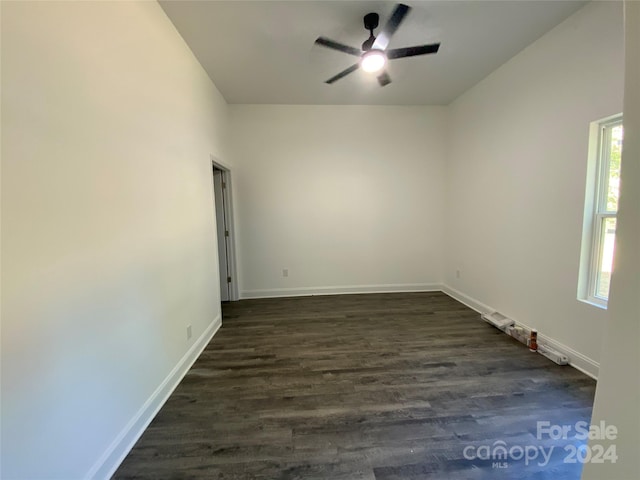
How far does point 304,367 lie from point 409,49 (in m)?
2.86

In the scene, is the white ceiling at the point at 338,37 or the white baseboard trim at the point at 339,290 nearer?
the white ceiling at the point at 338,37

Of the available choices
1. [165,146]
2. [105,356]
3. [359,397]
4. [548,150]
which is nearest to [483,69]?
[548,150]

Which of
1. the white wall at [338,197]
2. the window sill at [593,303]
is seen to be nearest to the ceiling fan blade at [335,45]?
the white wall at [338,197]

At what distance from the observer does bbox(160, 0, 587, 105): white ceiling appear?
2.19 meters

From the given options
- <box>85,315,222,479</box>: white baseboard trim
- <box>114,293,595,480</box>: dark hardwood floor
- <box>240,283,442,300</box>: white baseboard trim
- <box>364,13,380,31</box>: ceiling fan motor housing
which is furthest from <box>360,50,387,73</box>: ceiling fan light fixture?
<box>240,283,442,300</box>: white baseboard trim

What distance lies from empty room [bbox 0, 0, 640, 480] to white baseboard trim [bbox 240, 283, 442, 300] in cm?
6

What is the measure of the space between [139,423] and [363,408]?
1.48 m

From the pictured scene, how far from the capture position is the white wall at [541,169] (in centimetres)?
220

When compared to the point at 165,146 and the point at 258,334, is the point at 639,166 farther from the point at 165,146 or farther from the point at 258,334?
the point at 258,334

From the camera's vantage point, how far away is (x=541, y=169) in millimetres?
2717

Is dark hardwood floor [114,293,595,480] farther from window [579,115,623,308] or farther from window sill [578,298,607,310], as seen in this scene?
window [579,115,623,308]

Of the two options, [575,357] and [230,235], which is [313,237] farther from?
[575,357]

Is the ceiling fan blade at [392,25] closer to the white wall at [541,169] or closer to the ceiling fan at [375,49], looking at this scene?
the ceiling fan at [375,49]

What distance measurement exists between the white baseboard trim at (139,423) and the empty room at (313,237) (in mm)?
19
